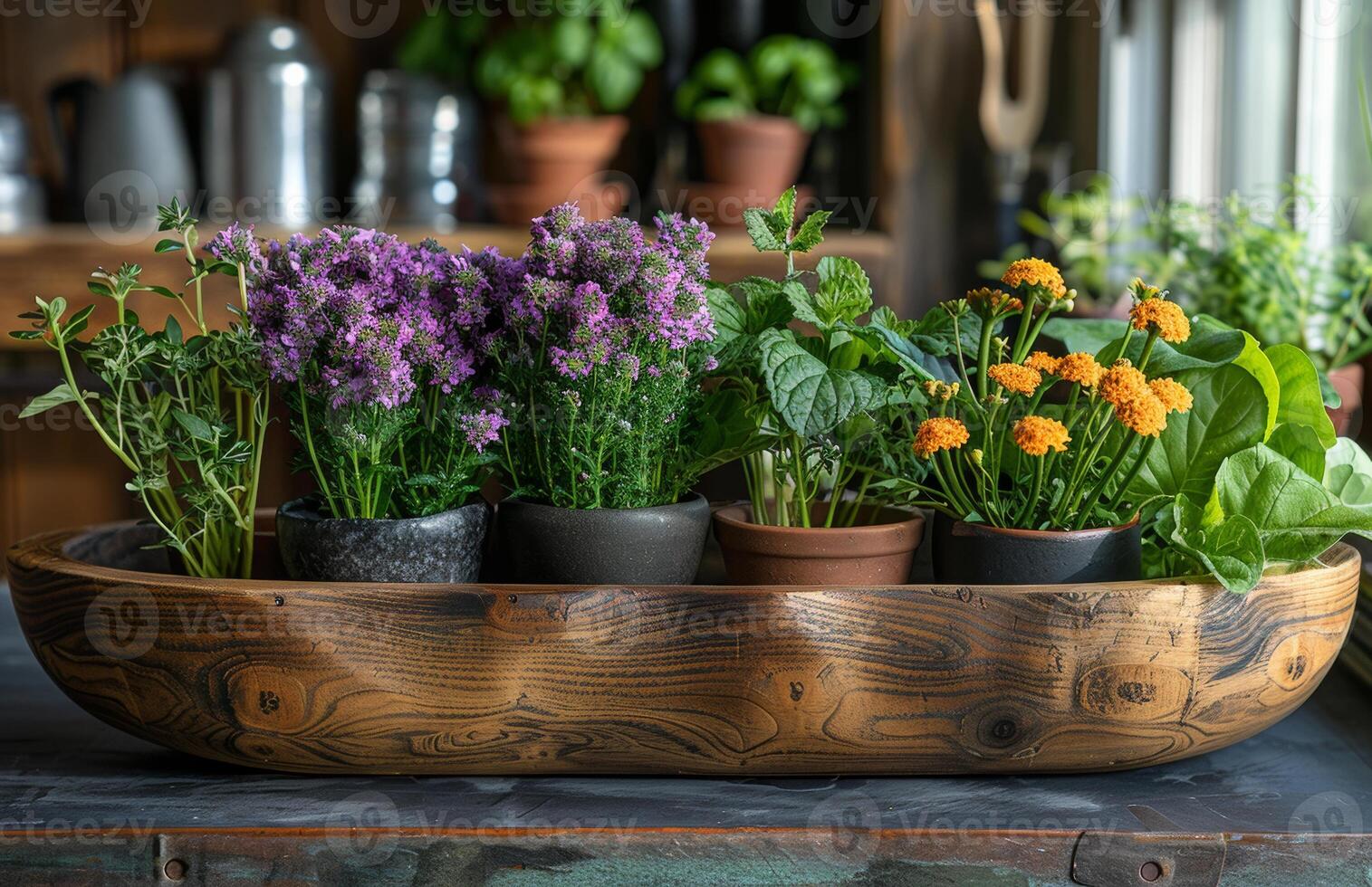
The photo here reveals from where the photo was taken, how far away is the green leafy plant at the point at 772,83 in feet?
7.62

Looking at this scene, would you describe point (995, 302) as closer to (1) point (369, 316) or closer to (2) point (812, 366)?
(2) point (812, 366)

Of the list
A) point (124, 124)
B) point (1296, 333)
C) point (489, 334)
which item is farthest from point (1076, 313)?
point (124, 124)

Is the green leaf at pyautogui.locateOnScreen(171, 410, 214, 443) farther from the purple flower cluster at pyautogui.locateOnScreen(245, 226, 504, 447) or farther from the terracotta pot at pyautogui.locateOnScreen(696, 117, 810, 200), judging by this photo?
the terracotta pot at pyautogui.locateOnScreen(696, 117, 810, 200)

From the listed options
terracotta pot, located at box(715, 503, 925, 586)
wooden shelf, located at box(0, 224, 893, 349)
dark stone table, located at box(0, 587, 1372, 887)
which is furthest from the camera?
wooden shelf, located at box(0, 224, 893, 349)

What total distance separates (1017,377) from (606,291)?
0.76 ft

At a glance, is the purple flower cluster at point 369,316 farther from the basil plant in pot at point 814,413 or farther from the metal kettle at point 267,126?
the metal kettle at point 267,126

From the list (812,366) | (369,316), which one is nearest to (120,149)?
(369,316)

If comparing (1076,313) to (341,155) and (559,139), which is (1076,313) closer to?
(559,139)

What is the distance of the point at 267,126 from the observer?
2373 mm

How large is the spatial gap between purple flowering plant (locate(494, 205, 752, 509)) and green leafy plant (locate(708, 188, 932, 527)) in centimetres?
4

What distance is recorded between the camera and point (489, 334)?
761mm

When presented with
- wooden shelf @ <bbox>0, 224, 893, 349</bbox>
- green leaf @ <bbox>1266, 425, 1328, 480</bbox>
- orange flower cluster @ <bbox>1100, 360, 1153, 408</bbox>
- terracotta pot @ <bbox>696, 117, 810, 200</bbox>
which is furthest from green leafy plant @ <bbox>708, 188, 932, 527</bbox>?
terracotta pot @ <bbox>696, 117, 810, 200</bbox>

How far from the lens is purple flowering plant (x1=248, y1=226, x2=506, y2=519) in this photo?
0.72m

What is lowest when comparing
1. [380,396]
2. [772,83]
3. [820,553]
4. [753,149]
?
[820,553]
